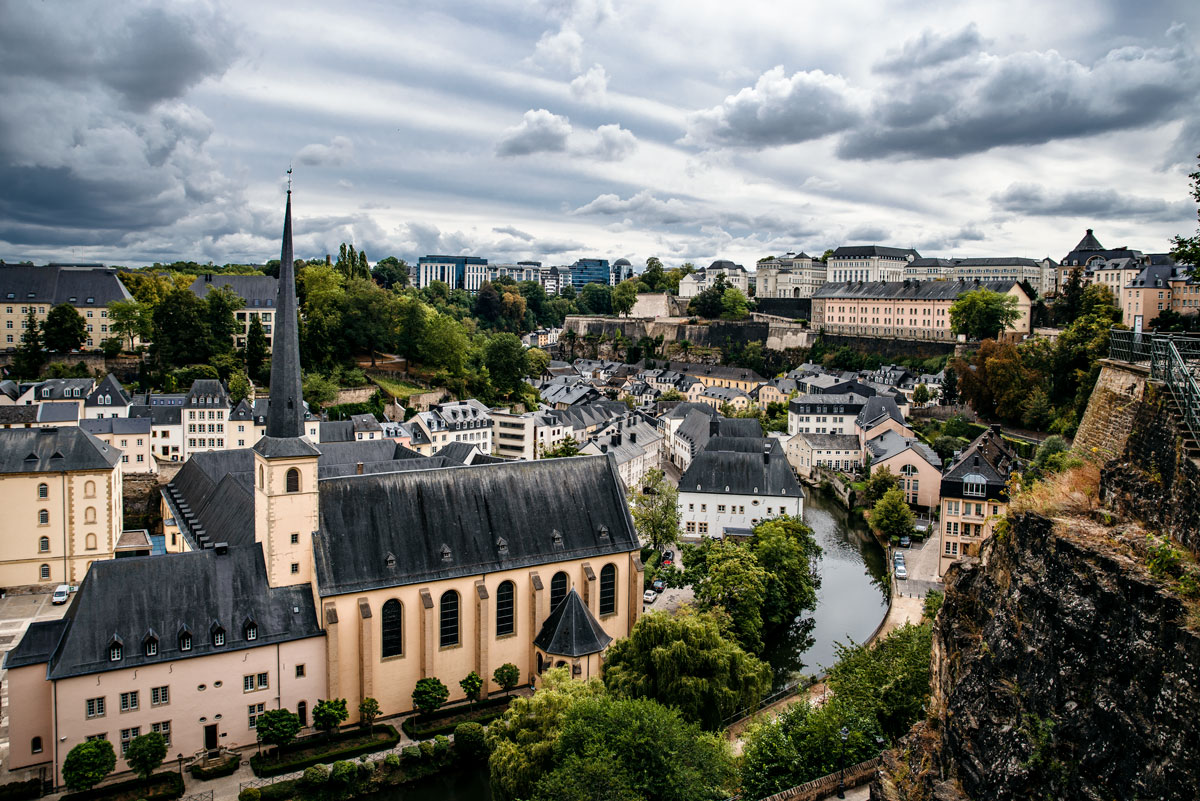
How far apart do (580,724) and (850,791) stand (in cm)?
617

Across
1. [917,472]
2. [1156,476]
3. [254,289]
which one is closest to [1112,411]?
[1156,476]

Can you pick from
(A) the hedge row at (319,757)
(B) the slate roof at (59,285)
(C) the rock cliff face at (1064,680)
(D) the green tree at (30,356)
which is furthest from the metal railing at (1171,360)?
(B) the slate roof at (59,285)

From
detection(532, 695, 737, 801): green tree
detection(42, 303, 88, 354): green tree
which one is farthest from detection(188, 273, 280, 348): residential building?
detection(532, 695, 737, 801): green tree

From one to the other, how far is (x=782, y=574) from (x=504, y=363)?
54.8m

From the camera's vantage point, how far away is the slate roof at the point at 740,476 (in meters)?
48.5

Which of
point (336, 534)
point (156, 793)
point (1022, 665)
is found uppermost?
point (1022, 665)

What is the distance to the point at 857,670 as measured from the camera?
24906 mm

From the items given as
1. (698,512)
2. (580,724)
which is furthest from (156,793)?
(698,512)

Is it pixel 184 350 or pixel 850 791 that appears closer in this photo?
pixel 850 791

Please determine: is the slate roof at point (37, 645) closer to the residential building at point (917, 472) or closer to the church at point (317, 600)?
the church at point (317, 600)

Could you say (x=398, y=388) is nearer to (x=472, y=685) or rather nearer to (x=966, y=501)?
(x=966, y=501)

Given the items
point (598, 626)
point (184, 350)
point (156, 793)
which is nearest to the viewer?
point (156, 793)

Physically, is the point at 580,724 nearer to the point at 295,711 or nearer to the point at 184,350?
the point at 295,711

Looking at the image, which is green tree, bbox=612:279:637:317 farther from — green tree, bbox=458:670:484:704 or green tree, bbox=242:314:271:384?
green tree, bbox=458:670:484:704
